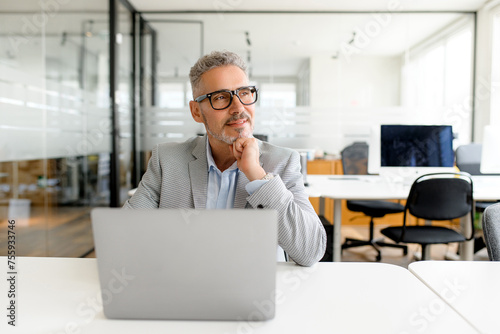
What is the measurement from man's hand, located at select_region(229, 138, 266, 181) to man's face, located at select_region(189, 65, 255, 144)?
0.18ft

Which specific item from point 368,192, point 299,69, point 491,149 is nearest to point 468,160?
point 491,149

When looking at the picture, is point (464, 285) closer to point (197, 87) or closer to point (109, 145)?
point (197, 87)

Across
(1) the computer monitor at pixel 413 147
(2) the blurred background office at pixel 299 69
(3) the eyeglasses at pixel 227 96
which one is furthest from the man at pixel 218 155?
(2) the blurred background office at pixel 299 69

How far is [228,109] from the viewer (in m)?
1.36

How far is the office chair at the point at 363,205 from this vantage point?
3646mm

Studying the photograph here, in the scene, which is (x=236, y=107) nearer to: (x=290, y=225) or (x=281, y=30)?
(x=290, y=225)

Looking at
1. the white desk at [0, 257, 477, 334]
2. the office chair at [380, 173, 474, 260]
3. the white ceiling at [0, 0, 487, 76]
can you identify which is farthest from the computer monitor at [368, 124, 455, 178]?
the white ceiling at [0, 0, 487, 76]

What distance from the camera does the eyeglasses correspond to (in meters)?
1.35

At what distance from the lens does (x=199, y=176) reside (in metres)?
1.39

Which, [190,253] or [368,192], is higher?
[190,253]

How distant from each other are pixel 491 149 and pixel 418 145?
541 mm

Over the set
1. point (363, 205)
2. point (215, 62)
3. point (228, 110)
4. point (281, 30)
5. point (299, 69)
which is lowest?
point (363, 205)

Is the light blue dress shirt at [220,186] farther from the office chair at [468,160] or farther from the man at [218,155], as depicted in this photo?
the office chair at [468,160]

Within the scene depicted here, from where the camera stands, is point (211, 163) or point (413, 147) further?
point (413, 147)
